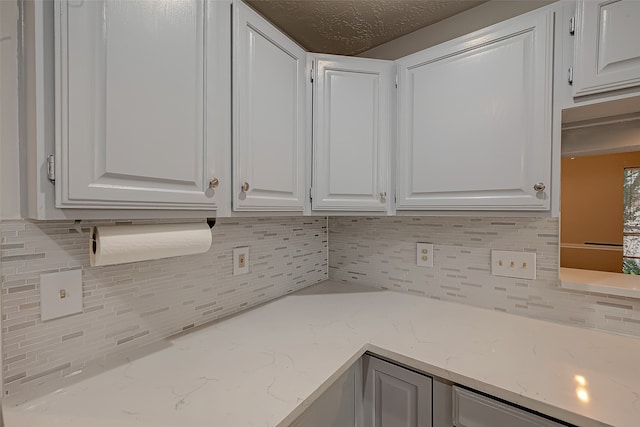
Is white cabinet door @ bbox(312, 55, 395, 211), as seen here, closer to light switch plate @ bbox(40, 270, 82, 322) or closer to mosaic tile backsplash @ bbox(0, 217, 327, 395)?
mosaic tile backsplash @ bbox(0, 217, 327, 395)

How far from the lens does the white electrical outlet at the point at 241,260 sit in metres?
1.25

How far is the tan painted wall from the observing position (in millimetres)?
1162

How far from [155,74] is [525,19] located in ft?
3.83

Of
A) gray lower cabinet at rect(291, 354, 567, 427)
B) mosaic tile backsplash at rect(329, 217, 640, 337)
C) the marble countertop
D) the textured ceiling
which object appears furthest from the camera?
the textured ceiling

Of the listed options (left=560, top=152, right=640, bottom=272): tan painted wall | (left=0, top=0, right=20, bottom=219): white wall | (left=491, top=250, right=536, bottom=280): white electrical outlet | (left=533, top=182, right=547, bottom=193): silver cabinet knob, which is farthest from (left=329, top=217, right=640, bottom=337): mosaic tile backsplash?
(left=0, top=0, right=20, bottom=219): white wall

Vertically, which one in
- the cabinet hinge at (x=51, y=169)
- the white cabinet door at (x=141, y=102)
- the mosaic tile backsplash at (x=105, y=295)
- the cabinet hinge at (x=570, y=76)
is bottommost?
the mosaic tile backsplash at (x=105, y=295)

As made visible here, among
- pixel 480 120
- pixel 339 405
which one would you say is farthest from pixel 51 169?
pixel 480 120

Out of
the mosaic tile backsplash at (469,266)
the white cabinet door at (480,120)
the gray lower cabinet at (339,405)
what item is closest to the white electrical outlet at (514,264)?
the mosaic tile backsplash at (469,266)

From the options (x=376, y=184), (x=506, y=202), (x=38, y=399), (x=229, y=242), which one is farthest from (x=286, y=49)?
(x=38, y=399)

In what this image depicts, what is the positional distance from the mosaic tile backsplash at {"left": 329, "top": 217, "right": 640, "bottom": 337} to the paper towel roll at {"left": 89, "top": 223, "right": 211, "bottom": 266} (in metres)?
0.99

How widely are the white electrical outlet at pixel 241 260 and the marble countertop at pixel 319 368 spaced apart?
0.60 ft

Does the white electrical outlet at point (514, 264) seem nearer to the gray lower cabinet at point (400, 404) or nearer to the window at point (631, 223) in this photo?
the window at point (631, 223)

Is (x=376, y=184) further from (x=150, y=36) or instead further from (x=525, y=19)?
(x=150, y=36)

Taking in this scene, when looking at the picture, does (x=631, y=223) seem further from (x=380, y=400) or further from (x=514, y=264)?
(x=380, y=400)
